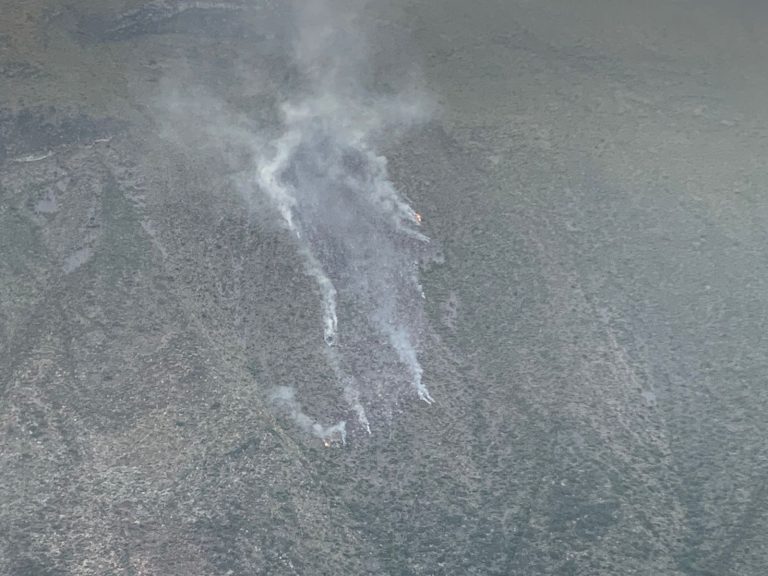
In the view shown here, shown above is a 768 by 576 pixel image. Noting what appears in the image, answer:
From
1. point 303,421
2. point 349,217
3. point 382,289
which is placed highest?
point 349,217

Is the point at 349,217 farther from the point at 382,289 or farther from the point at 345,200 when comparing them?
the point at 382,289

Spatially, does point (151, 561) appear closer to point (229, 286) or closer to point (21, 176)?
point (229, 286)

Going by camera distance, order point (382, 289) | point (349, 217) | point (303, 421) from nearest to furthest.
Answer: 1. point (303, 421)
2. point (382, 289)
3. point (349, 217)

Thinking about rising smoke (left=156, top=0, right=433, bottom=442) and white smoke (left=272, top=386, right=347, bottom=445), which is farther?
rising smoke (left=156, top=0, right=433, bottom=442)

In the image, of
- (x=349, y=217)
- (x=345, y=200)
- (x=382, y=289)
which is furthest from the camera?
(x=345, y=200)

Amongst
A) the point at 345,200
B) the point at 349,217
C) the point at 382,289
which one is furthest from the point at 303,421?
the point at 345,200
